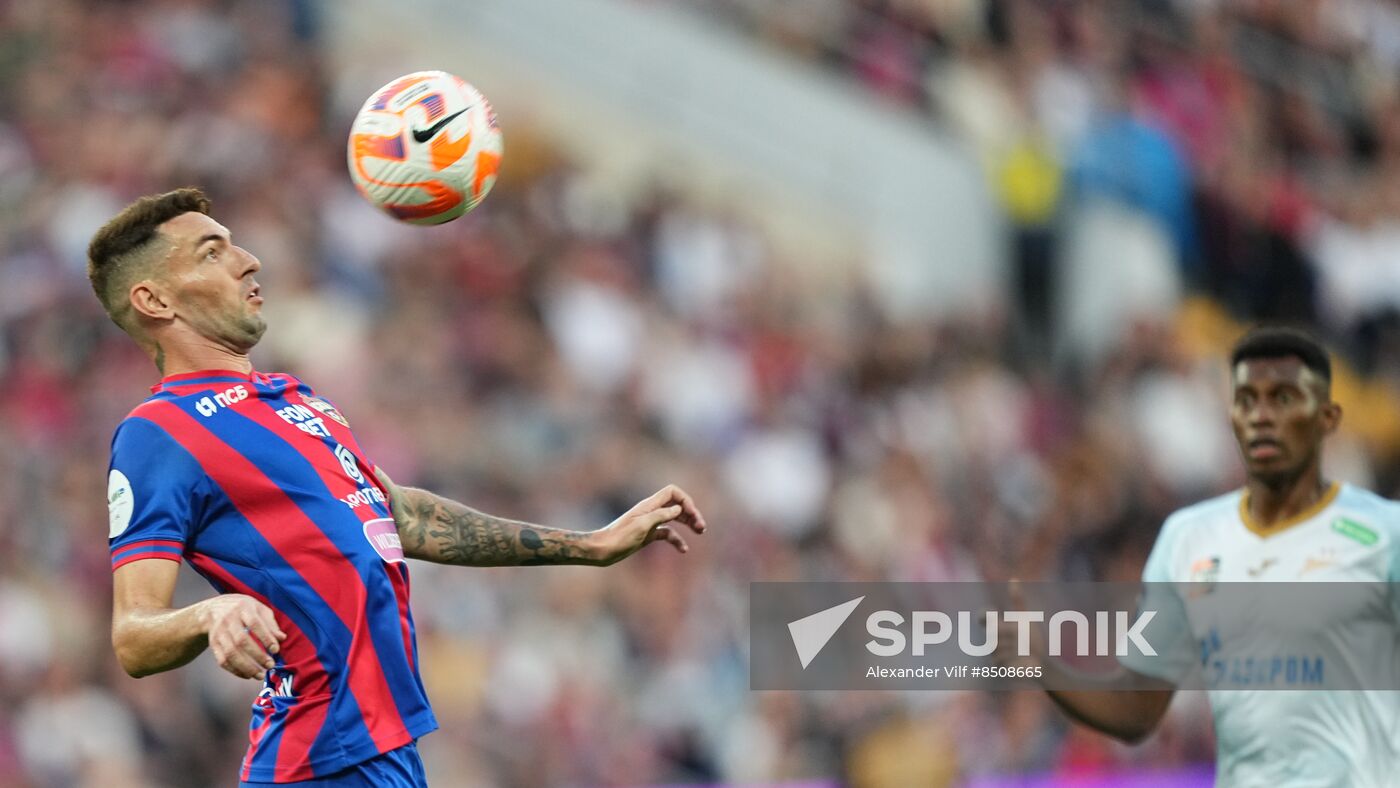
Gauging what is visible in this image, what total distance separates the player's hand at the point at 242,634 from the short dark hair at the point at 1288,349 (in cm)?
362

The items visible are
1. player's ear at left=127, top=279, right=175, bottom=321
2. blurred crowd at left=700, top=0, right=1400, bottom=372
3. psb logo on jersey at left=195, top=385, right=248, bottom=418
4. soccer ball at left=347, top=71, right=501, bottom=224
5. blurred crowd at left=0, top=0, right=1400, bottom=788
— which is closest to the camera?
psb logo on jersey at left=195, top=385, right=248, bottom=418

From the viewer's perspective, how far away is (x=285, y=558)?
521 cm

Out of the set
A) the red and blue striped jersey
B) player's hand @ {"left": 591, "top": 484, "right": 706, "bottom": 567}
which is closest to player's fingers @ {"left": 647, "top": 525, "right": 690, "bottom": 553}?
player's hand @ {"left": 591, "top": 484, "right": 706, "bottom": 567}

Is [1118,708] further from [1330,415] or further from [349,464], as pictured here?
[349,464]

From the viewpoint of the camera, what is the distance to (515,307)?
Answer: 546 inches

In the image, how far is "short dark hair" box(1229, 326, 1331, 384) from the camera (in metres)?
6.80

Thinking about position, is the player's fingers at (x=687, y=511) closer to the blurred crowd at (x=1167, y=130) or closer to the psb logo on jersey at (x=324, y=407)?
the psb logo on jersey at (x=324, y=407)

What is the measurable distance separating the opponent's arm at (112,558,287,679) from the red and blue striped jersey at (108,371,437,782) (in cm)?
11

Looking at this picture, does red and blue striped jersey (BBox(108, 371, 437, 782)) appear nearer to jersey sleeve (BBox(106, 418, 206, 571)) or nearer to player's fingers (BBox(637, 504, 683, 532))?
jersey sleeve (BBox(106, 418, 206, 571))

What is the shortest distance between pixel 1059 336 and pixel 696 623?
5.70 metres

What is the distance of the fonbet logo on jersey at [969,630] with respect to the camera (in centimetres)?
665

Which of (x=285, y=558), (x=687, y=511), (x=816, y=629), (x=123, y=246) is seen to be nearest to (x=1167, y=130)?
(x=816, y=629)

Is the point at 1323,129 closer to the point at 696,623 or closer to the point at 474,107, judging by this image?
the point at 696,623

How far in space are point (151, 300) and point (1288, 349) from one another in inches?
145
